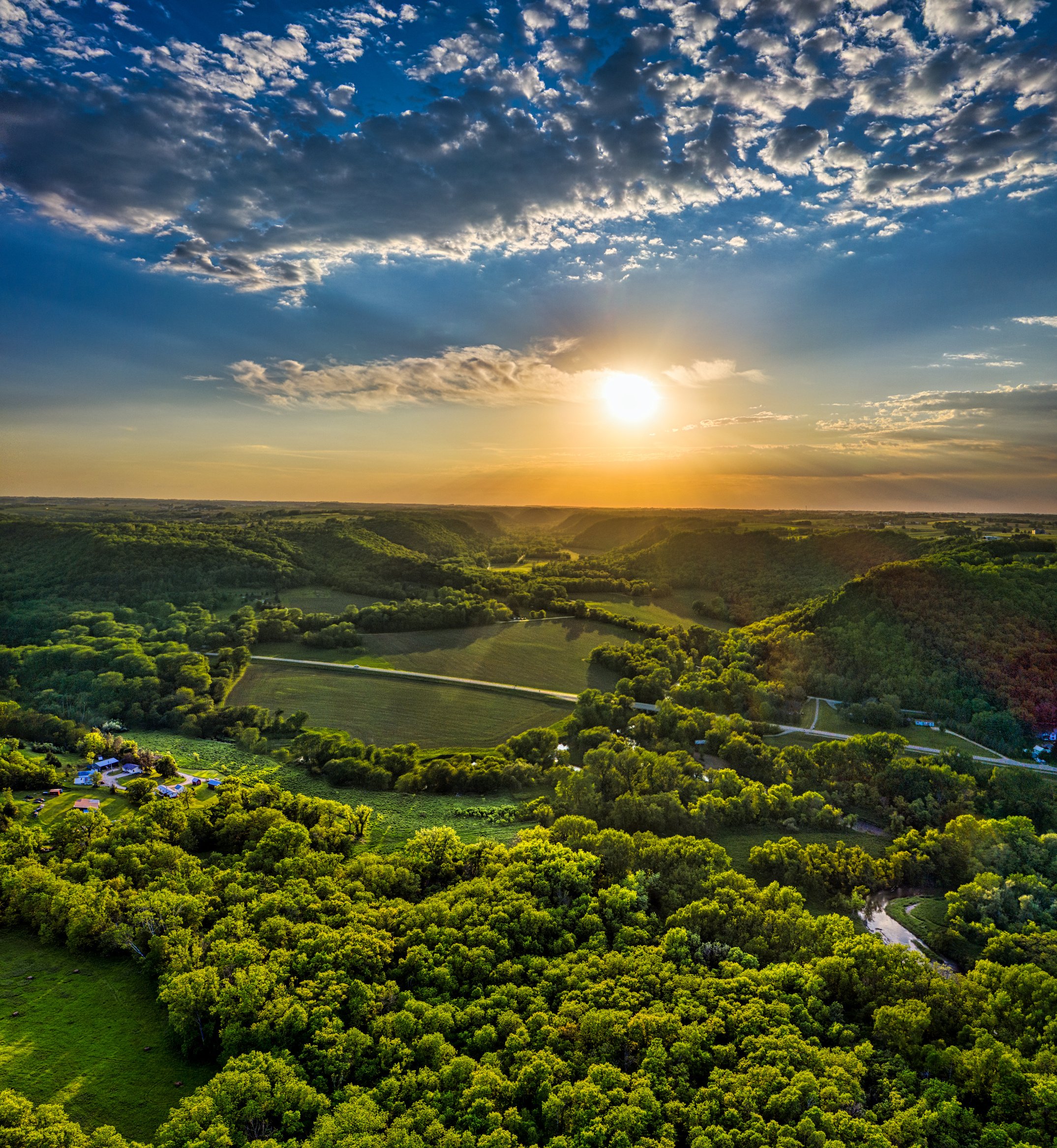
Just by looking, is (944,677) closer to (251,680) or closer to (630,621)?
(630,621)

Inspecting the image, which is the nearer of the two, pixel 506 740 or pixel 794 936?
pixel 794 936

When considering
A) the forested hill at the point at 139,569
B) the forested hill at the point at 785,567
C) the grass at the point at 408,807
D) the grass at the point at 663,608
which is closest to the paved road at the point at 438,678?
Answer: the grass at the point at 408,807

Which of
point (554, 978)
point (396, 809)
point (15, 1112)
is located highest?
point (15, 1112)

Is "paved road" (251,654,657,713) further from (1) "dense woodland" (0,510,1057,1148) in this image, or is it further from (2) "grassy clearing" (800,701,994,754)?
(2) "grassy clearing" (800,701,994,754)

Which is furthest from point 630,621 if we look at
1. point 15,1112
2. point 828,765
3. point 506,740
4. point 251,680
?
point 15,1112

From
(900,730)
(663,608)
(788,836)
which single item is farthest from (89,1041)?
(663,608)

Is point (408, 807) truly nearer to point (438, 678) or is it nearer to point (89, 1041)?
point (89, 1041)
